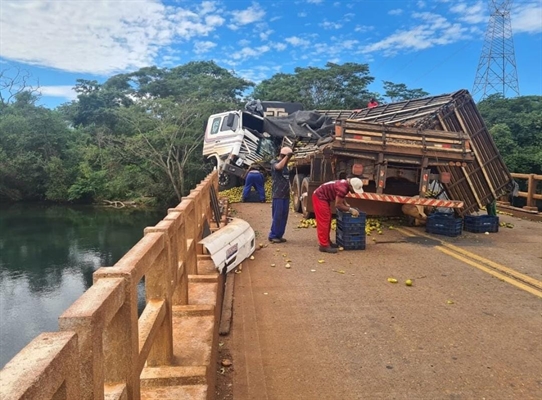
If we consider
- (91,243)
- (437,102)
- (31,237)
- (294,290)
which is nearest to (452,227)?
(437,102)

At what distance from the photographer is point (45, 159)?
128ft

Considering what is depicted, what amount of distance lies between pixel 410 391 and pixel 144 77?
57.9 meters

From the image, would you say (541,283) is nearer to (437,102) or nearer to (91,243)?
(437,102)

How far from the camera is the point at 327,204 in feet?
26.3

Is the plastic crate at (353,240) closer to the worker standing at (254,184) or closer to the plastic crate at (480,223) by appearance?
the plastic crate at (480,223)

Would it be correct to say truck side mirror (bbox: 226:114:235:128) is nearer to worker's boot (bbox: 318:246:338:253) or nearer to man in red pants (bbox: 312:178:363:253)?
man in red pants (bbox: 312:178:363:253)

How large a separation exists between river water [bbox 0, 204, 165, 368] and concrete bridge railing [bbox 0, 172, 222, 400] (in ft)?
32.1

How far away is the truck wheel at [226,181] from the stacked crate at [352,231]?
12568 mm

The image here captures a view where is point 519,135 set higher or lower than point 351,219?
higher

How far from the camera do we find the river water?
15.5 meters

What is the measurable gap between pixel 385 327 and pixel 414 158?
5.49 metres

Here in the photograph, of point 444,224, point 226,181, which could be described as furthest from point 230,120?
point 444,224

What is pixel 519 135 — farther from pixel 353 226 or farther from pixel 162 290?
pixel 162 290

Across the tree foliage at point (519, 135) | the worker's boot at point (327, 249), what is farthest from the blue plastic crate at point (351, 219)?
the tree foliage at point (519, 135)
